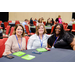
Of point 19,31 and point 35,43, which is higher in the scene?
point 19,31

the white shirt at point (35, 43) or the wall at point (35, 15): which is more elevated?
the wall at point (35, 15)

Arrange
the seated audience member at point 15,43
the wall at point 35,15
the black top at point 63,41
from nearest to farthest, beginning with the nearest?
the seated audience member at point 15,43
the black top at point 63,41
the wall at point 35,15

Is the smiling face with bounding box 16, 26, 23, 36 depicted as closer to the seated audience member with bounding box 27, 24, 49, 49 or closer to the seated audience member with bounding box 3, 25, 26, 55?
the seated audience member with bounding box 3, 25, 26, 55

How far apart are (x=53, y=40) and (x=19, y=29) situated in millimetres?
913

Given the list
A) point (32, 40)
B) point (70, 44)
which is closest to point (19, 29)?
point (32, 40)

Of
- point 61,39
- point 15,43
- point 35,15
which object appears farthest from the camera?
point 35,15

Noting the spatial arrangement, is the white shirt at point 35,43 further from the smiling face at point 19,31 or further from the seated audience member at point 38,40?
the smiling face at point 19,31

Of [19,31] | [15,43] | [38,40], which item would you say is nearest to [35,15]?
[38,40]

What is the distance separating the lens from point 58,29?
2729 millimetres

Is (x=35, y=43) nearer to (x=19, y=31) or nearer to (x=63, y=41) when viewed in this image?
(x=19, y=31)

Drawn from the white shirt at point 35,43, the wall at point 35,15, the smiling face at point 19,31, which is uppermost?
the wall at point 35,15

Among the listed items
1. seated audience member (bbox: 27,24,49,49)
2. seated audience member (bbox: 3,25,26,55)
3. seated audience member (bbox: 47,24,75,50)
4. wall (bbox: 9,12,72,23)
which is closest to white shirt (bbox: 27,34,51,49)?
seated audience member (bbox: 27,24,49,49)

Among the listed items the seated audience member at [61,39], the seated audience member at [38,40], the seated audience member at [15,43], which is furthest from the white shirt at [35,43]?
the seated audience member at [15,43]

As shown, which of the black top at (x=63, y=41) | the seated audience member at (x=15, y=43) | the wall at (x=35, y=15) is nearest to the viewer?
the seated audience member at (x=15, y=43)
